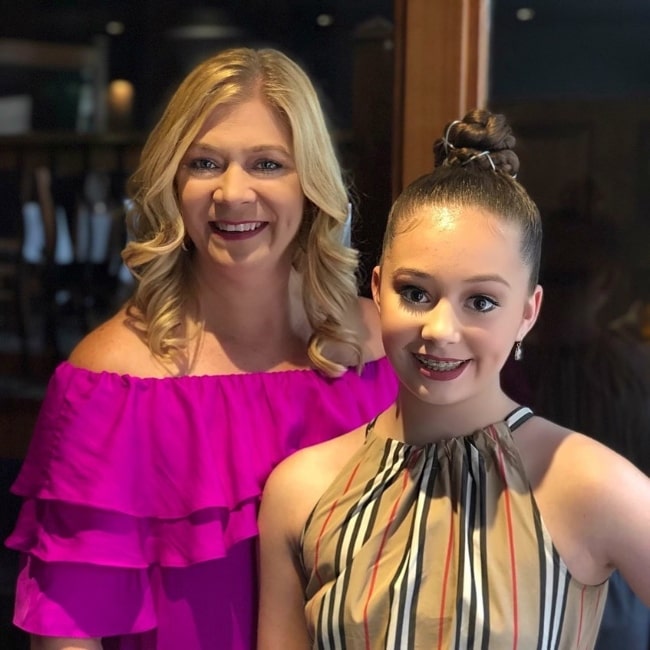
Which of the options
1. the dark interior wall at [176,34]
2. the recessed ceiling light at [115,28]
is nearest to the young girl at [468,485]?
the dark interior wall at [176,34]

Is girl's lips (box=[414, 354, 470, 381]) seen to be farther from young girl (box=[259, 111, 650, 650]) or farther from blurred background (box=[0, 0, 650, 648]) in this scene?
blurred background (box=[0, 0, 650, 648])

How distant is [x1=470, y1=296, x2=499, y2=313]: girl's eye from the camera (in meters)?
0.91

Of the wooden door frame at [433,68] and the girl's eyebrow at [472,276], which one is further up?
the wooden door frame at [433,68]

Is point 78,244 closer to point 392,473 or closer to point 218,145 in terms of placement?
point 218,145

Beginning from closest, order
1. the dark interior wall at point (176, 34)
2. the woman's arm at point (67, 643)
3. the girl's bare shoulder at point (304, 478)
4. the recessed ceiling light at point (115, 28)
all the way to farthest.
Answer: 1. the girl's bare shoulder at point (304, 478)
2. the woman's arm at point (67, 643)
3. the dark interior wall at point (176, 34)
4. the recessed ceiling light at point (115, 28)

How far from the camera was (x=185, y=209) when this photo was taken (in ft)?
3.81

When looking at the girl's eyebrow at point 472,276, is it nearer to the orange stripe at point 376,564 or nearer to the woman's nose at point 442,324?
the woman's nose at point 442,324

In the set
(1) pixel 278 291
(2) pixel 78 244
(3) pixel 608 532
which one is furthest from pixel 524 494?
(2) pixel 78 244

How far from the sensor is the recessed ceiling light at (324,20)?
1.48m

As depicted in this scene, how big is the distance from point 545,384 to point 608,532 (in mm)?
584

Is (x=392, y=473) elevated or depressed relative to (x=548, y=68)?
depressed

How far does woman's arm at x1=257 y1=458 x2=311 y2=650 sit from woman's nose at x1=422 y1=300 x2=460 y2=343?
26 cm

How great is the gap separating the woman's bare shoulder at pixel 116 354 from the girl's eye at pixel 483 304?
0.45 m

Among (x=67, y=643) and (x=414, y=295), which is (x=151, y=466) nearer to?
(x=67, y=643)
